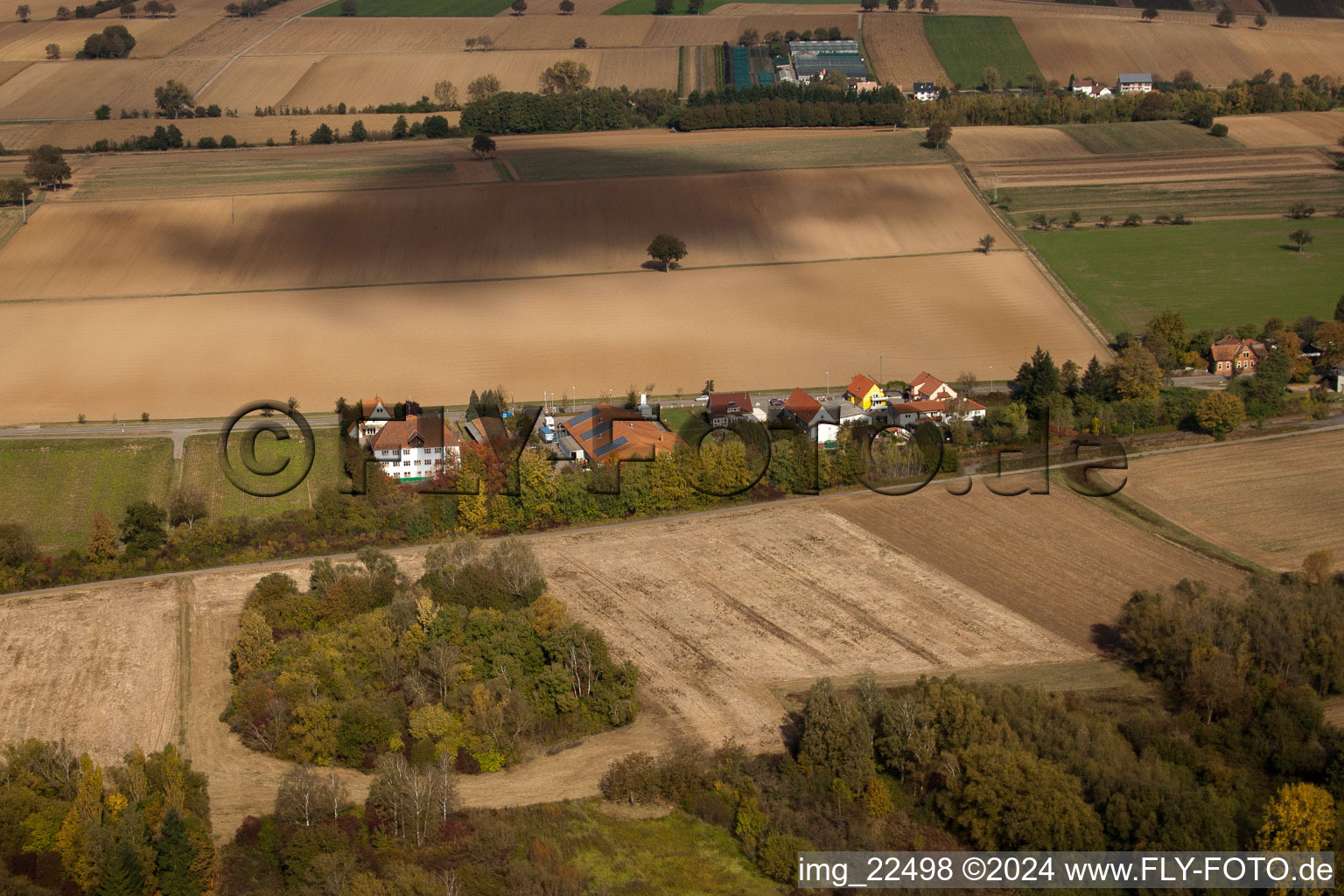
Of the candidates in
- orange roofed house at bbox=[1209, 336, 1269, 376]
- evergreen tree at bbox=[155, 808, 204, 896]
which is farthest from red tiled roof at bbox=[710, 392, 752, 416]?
evergreen tree at bbox=[155, 808, 204, 896]

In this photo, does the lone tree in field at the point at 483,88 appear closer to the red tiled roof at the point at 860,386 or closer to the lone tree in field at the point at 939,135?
the lone tree in field at the point at 939,135

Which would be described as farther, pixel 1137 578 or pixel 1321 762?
pixel 1137 578

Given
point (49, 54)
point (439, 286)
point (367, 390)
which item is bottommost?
point (367, 390)

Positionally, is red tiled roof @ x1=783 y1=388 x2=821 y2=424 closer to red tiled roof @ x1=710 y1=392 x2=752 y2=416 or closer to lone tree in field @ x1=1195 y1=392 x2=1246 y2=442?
red tiled roof @ x1=710 y1=392 x2=752 y2=416

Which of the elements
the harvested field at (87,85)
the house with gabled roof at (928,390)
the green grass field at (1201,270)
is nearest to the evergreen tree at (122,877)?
the house with gabled roof at (928,390)

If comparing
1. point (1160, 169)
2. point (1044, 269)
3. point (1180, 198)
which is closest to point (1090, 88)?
point (1160, 169)

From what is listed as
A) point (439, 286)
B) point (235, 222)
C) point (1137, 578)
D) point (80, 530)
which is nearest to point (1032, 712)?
point (1137, 578)

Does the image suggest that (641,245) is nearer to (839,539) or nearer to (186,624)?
(839,539)

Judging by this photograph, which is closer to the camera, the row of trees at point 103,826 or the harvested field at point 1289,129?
the row of trees at point 103,826
